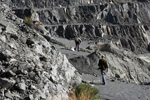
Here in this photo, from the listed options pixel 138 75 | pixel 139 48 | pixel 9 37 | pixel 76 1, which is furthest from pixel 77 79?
pixel 76 1

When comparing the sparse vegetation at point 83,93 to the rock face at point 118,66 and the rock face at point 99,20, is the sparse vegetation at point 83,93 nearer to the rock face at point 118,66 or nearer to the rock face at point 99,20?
the rock face at point 118,66

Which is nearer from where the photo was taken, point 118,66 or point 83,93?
point 83,93

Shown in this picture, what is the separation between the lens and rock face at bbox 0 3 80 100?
7375mm

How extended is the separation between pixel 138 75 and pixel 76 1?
133 feet

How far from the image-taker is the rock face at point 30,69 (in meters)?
7.38

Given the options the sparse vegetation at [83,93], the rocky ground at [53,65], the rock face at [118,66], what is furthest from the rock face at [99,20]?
the sparse vegetation at [83,93]

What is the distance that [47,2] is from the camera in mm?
56469

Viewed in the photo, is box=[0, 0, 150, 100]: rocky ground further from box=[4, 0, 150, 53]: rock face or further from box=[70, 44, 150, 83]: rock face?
box=[4, 0, 150, 53]: rock face

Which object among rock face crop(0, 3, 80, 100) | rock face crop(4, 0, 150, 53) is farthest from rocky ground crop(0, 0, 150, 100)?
rock face crop(4, 0, 150, 53)

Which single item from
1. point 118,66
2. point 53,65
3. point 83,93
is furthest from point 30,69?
point 118,66

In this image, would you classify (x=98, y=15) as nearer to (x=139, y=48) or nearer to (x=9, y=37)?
(x=139, y=48)

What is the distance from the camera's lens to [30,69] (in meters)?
8.14

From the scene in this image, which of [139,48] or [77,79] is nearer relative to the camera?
[77,79]

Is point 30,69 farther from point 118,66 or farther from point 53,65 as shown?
point 118,66
